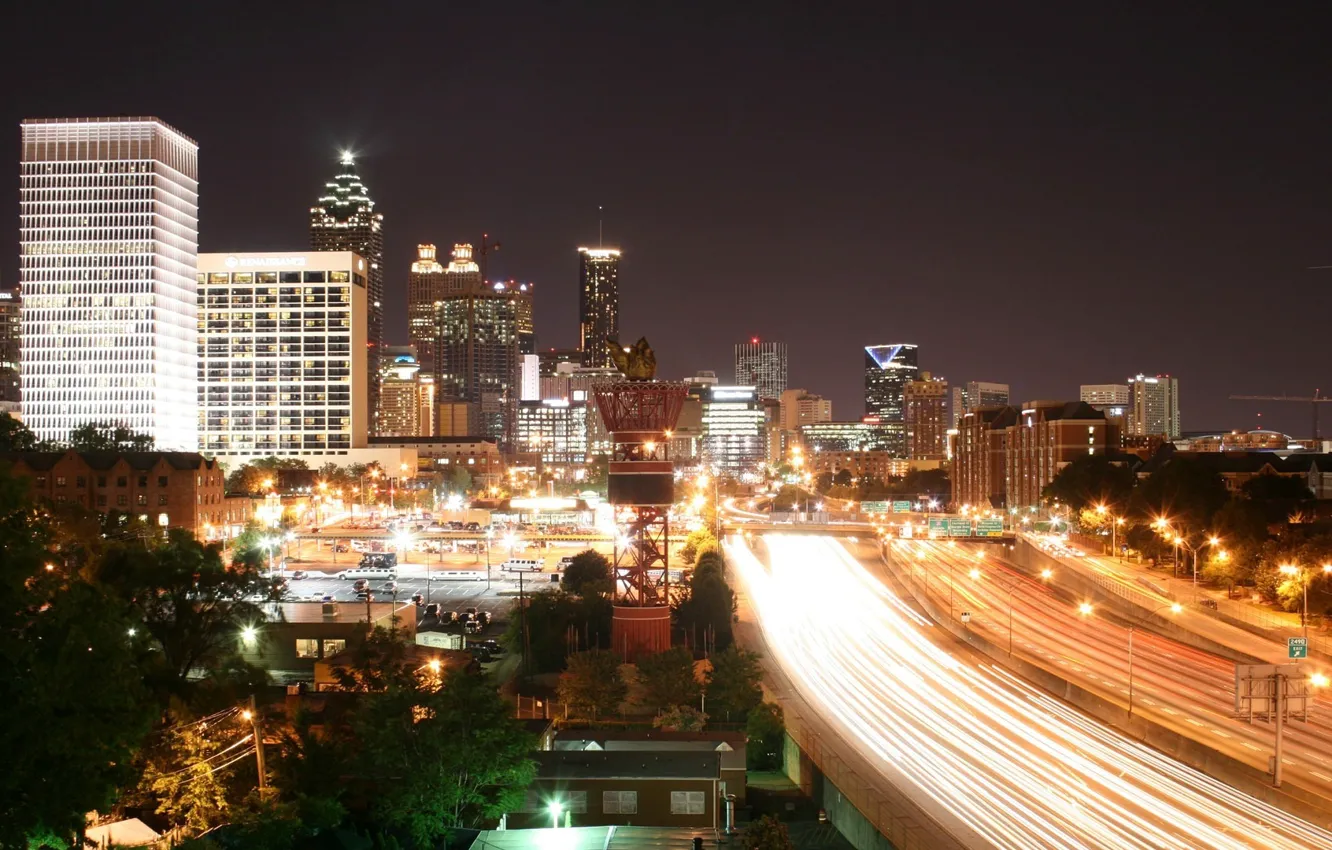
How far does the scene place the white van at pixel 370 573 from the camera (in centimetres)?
10844

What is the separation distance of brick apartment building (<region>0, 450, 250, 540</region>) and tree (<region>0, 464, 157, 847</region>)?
10309 centimetres

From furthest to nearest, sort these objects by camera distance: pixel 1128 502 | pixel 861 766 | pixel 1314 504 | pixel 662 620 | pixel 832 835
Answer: pixel 1128 502, pixel 1314 504, pixel 662 620, pixel 861 766, pixel 832 835

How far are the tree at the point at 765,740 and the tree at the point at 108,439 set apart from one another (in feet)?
407

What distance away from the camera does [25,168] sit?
179125mm

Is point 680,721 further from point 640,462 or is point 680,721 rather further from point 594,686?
point 640,462

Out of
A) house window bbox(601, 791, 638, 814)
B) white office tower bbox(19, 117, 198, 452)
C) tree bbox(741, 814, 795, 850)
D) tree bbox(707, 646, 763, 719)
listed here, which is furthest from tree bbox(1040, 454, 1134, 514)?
white office tower bbox(19, 117, 198, 452)

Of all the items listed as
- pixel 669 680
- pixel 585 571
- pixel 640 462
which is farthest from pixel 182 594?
pixel 585 571

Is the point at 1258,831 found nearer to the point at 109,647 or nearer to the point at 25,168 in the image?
the point at 109,647

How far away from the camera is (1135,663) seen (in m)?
66.2

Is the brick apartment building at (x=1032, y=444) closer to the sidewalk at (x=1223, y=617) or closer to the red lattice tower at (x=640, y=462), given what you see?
the sidewalk at (x=1223, y=617)

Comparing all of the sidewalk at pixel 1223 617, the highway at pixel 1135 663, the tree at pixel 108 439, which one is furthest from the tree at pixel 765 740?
the tree at pixel 108 439

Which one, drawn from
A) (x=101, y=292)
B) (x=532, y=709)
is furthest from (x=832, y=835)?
(x=101, y=292)

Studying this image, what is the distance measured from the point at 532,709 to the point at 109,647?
3500cm

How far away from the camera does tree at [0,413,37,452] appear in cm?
14125
